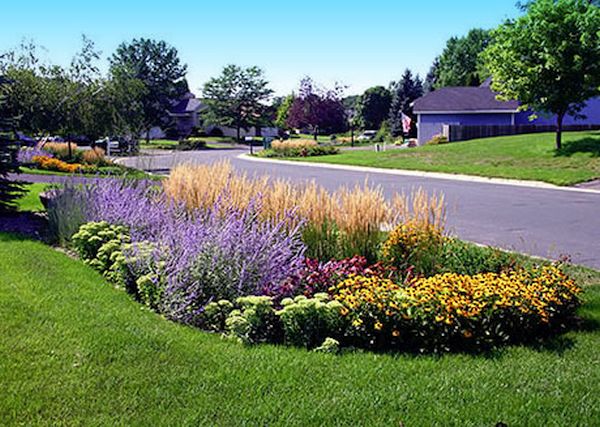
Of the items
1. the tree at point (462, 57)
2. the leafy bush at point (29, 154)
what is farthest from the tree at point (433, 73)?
the leafy bush at point (29, 154)

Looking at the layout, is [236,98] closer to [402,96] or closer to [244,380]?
[402,96]

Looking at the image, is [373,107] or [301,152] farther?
[373,107]

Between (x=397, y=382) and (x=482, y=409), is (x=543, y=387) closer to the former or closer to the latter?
(x=482, y=409)

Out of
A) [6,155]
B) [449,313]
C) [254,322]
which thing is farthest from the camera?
[6,155]

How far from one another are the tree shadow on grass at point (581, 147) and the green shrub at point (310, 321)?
2424 centimetres

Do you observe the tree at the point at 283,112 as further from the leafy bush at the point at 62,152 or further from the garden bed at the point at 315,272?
the garden bed at the point at 315,272

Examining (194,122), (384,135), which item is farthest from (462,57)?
(194,122)

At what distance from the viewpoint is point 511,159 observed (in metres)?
29.0

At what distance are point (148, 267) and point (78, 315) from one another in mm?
1066

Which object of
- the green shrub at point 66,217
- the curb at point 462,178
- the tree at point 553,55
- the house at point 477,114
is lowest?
the curb at point 462,178

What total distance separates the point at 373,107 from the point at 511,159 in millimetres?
54034

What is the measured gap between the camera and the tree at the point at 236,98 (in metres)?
78.1

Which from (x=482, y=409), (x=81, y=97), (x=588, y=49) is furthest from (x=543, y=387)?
(x=81, y=97)

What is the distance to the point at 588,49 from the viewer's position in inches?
1054
